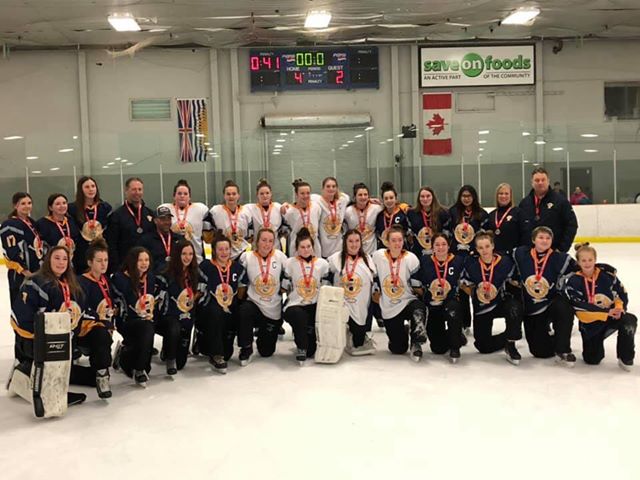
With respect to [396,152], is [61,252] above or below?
below

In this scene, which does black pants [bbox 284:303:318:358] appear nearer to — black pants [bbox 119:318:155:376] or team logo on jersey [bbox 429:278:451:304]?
team logo on jersey [bbox 429:278:451:304]

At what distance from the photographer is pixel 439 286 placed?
176 inches

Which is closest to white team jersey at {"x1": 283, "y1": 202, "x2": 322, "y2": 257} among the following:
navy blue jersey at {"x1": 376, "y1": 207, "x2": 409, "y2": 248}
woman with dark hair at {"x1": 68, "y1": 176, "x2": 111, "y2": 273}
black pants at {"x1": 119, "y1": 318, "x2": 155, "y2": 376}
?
navy blue jersey at {"x1": 376, "y1": 207, "x2": 409, "y2": 248}

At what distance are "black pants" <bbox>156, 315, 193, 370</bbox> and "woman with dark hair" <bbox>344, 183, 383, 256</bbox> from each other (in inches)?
66.0

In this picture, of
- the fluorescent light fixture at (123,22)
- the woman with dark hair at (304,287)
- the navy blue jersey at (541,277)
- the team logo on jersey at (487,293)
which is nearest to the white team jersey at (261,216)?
the woman with dark hair at (304,287)

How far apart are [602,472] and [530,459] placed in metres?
0.27

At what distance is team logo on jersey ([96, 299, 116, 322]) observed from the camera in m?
3.77

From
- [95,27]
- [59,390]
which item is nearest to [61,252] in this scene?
[59,390]

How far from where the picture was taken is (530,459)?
2.72m

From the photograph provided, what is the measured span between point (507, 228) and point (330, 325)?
5.47 feet

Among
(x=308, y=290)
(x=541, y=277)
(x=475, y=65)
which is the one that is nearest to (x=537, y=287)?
(x=541, y=277)

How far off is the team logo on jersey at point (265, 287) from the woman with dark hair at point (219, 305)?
0.32 ft

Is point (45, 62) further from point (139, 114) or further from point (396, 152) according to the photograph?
point (396, 152)

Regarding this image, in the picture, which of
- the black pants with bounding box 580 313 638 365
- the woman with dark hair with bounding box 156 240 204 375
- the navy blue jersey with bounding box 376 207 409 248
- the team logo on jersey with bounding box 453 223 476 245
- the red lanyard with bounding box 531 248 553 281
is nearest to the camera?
the black pants with bounding box 580 313 638 365
